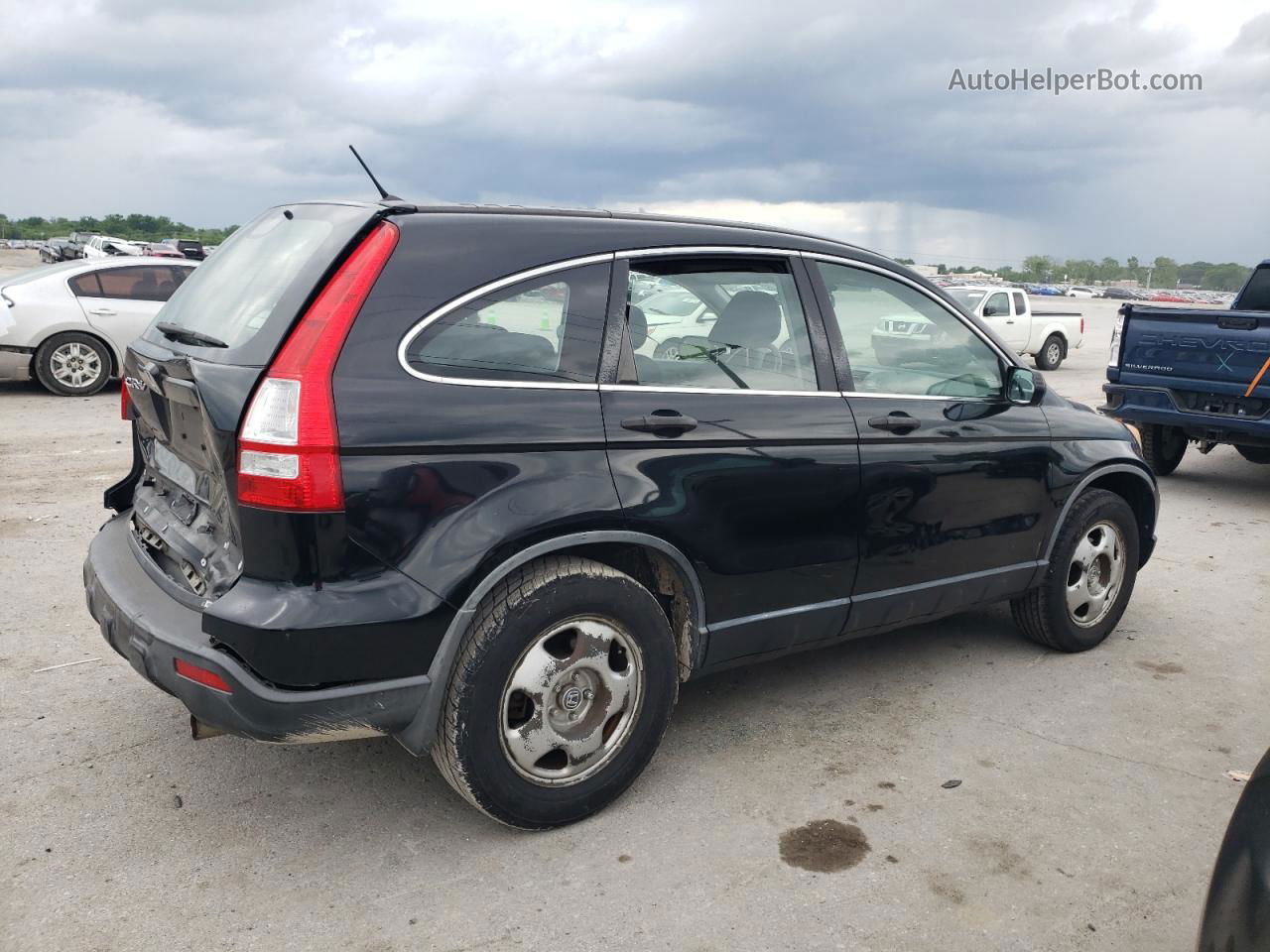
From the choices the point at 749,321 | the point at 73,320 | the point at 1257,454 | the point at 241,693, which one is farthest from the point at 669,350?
the point at 73,320

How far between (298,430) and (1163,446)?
8726mm

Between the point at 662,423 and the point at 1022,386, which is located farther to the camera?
the point at 1022,386

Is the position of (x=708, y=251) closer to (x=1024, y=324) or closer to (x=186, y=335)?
(x=186, y=335)

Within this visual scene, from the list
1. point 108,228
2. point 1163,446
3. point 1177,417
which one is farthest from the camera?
point 108,228

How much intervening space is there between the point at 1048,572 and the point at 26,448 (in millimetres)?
8084

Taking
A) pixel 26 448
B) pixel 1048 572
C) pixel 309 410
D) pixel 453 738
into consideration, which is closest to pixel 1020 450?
pixel 1048 572

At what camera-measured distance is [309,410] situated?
9.22 ft

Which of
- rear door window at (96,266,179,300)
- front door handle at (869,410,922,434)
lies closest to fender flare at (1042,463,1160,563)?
front door handle at (869,410,922,434)

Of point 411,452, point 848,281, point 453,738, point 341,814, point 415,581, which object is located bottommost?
point 341,814

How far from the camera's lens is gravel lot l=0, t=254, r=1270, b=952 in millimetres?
2891

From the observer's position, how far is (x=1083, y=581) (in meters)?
4.96

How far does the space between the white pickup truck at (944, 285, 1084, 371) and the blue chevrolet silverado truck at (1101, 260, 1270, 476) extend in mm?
12274

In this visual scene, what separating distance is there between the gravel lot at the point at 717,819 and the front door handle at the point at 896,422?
1129 millimetres

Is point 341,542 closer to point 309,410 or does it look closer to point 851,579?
point 309,410
